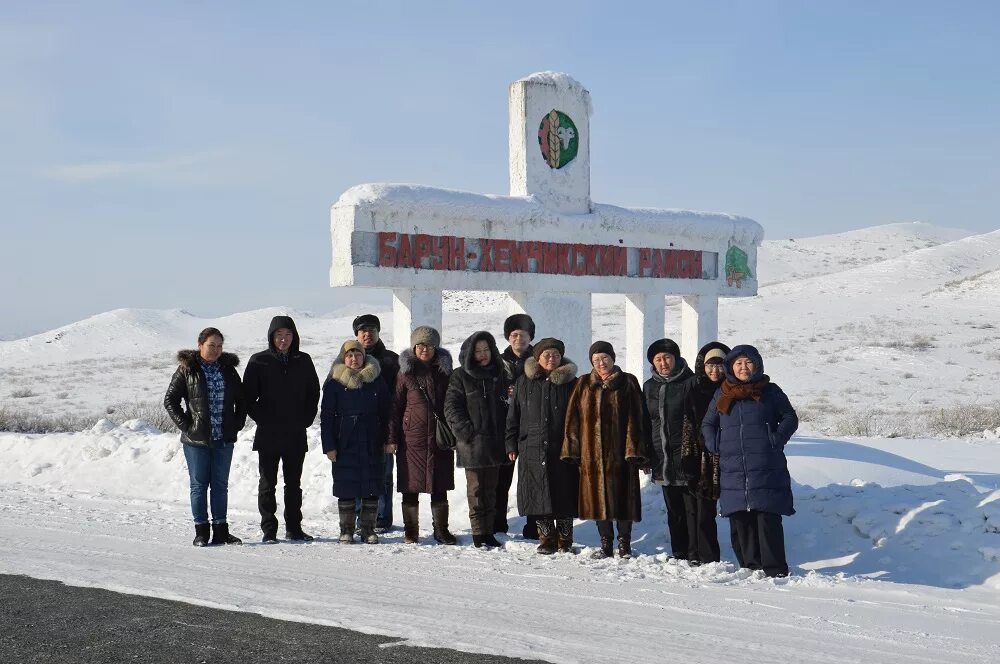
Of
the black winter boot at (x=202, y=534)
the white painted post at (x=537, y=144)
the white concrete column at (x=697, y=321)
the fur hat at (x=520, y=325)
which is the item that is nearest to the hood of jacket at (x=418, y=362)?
the fur hat at (x=520, y=325)

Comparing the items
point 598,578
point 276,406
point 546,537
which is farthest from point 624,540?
point 276,406

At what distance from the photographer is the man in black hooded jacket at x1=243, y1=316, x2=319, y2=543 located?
8.74 meters

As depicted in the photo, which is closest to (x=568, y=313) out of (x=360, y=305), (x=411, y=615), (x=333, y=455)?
(x=333, y=455)

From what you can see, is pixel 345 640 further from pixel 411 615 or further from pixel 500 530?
pixel 500 530

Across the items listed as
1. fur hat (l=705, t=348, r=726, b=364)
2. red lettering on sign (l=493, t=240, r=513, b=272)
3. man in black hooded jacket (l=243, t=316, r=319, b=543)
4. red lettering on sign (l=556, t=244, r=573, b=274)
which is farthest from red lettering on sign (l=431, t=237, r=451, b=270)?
fur hat (l=705, t=348, r=726, b=364)

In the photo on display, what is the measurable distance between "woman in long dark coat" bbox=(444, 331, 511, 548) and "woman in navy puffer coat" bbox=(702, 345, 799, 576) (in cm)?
173

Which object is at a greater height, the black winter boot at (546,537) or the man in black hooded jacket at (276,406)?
the man in black hooded jacket at (276,406)

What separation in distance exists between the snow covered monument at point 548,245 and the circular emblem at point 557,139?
0.03ft

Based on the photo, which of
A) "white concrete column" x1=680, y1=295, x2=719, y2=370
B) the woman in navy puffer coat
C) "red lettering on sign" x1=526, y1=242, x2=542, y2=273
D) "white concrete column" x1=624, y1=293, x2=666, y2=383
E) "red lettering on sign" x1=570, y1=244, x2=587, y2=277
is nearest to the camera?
the woman in navy puffer coat

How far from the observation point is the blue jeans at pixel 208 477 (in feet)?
27.9

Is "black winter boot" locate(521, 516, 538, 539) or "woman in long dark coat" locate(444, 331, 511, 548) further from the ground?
"woman in long dark coat" locate(444, 331, 511, 548)

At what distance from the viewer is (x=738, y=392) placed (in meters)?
7.53

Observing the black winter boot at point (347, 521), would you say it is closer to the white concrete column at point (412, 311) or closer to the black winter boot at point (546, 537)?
the black winter boot at point (546, 537)

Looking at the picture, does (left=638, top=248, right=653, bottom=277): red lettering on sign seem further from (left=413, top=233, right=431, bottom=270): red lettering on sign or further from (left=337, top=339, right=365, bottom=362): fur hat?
(left=337, top=339, right=365, bottom=362): fur hat
